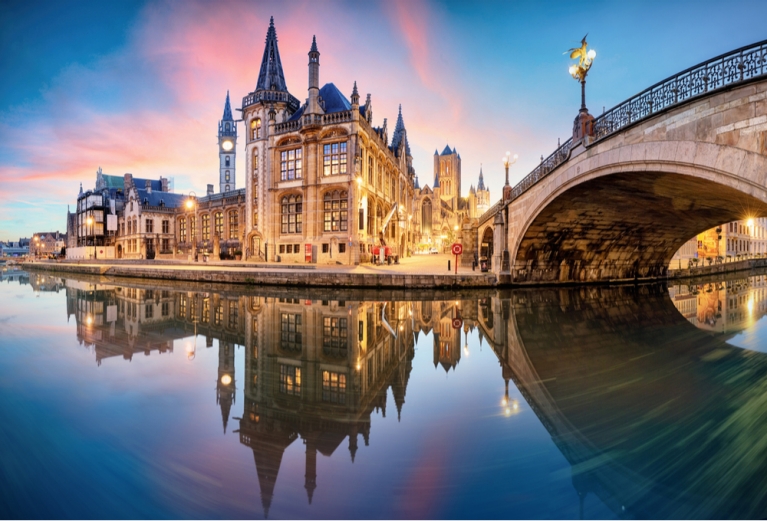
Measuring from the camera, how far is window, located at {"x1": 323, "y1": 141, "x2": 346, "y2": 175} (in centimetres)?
3006

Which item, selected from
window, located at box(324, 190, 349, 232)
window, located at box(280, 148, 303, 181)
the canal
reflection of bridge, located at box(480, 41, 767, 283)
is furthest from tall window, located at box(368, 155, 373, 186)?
the canal

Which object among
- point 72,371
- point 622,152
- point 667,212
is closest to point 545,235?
point 667,212

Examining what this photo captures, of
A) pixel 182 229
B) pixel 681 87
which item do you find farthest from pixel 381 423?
pixel 182 229

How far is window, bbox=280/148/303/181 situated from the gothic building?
0.09 meters

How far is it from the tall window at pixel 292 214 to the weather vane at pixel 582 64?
953 inches

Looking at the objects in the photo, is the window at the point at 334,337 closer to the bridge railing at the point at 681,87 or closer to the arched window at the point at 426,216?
the bridge railing at the point at 681,87

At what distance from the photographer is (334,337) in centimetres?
858

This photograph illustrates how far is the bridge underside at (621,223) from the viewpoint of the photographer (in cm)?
1352

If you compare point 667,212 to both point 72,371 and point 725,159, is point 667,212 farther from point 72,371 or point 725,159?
point 72,371

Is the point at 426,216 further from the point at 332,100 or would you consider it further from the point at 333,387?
the point at 333,387

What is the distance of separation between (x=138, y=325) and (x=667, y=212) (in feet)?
79.2

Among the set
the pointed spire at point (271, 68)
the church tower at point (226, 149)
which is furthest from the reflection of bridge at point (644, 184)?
the church tower at point (226, 149)

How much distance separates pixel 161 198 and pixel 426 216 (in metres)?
63.4

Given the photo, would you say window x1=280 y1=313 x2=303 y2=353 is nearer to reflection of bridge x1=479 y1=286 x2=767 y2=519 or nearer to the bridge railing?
reflection of bridge x1=479 y1=286 x2=767 y2=519
